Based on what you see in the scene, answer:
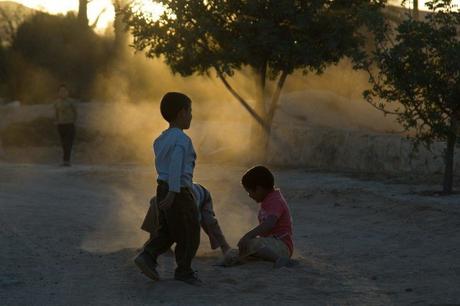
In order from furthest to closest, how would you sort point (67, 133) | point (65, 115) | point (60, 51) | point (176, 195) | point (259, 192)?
point (60, 51), point (67, 133), point (65, 115), point (259, 192), point (176, 195)

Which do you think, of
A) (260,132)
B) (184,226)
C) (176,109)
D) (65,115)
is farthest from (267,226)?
(260,132)

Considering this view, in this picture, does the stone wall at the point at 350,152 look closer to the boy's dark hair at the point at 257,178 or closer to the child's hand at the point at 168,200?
the boy's dark hair at the point at 257,178

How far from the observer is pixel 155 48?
890 inches

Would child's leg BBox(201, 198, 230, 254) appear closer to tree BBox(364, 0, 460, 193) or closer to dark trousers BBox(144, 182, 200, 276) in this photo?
dark trousers BBox(144, 182, 200, 276)

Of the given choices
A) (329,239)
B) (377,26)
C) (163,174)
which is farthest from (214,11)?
(163,174)

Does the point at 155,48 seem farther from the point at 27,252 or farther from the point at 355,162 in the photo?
the point at 27,252

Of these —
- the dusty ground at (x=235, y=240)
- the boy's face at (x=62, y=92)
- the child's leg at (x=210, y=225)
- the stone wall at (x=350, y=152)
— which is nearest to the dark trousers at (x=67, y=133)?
the boy's face at (x=62, y=92)

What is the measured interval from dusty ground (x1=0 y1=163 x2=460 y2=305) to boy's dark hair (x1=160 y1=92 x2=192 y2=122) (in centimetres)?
128

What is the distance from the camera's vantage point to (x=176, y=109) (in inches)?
310

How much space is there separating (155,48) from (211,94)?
17928 millimetres

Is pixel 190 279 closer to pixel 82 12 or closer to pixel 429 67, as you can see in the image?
pixel 429 67

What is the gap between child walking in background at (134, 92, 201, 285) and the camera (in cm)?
757

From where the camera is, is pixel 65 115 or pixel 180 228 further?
pixel 65 115

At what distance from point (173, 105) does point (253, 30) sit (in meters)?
14.5
